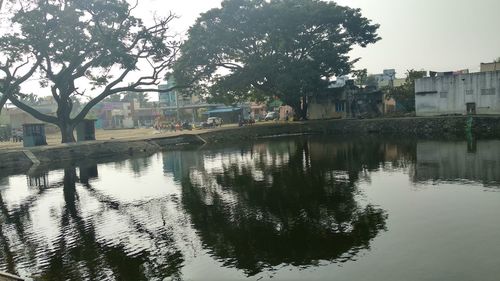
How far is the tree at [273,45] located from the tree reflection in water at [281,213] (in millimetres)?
26632

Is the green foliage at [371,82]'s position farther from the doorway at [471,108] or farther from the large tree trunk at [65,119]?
the large tree trunk at [65,119]

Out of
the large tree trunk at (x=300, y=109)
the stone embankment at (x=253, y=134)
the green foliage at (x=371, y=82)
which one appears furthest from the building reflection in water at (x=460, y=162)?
the green foliage at (x=371, y=82)

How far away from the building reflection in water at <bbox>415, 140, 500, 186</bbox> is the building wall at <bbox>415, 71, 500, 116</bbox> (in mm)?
12633

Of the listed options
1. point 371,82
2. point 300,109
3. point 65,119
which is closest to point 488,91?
point 300,109

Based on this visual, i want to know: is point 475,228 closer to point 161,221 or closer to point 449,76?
point 161,221

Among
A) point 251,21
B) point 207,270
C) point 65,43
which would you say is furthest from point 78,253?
point 251,21

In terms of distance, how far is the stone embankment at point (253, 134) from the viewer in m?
41.4

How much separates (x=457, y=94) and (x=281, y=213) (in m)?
40.3

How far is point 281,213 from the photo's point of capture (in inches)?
650

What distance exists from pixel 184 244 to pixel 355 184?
424 inches

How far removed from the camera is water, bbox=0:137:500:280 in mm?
11406

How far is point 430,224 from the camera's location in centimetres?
1408

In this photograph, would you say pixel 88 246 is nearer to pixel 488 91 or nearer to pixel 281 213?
pixel 281 213

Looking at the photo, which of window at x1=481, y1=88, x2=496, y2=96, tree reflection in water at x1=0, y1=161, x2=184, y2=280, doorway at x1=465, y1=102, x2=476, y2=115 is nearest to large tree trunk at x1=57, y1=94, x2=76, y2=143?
tree reflection in water at x1=0, y1=161, x2=184, y2=280
